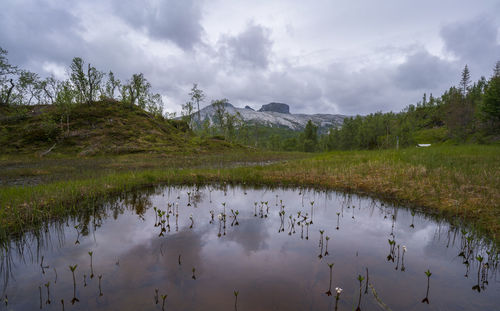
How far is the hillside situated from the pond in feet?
114

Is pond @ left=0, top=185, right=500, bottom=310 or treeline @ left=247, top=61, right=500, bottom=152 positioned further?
treeline @ left=247, top=61, right=500, bottom=152

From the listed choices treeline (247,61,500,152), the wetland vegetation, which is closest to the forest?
treeline (247,61,500,152)

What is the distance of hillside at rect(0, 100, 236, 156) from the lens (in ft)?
114

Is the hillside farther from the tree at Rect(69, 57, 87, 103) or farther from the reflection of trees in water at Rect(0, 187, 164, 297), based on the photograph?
the reflection of trees in water at Rect(0, 187, 164, 297)

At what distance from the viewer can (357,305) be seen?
3744 mm

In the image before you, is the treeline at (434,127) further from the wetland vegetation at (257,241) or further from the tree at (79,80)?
the tree at (79,80)

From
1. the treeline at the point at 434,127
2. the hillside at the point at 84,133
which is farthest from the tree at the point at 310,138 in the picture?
the hillside at the point at 84,133

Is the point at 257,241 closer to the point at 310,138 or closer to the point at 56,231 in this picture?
the point at 56,231

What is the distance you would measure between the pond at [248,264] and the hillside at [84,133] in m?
34.9

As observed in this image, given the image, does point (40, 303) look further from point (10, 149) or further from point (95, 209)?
point (10, 149)

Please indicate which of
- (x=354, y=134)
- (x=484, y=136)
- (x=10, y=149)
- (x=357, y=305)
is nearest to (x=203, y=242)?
(x=357, y=305)

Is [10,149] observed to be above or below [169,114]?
below

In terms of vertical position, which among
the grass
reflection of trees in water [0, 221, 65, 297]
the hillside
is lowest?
reflection of trees in water [0, 221, 65, 297]

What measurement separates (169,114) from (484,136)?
9441 centimetres
